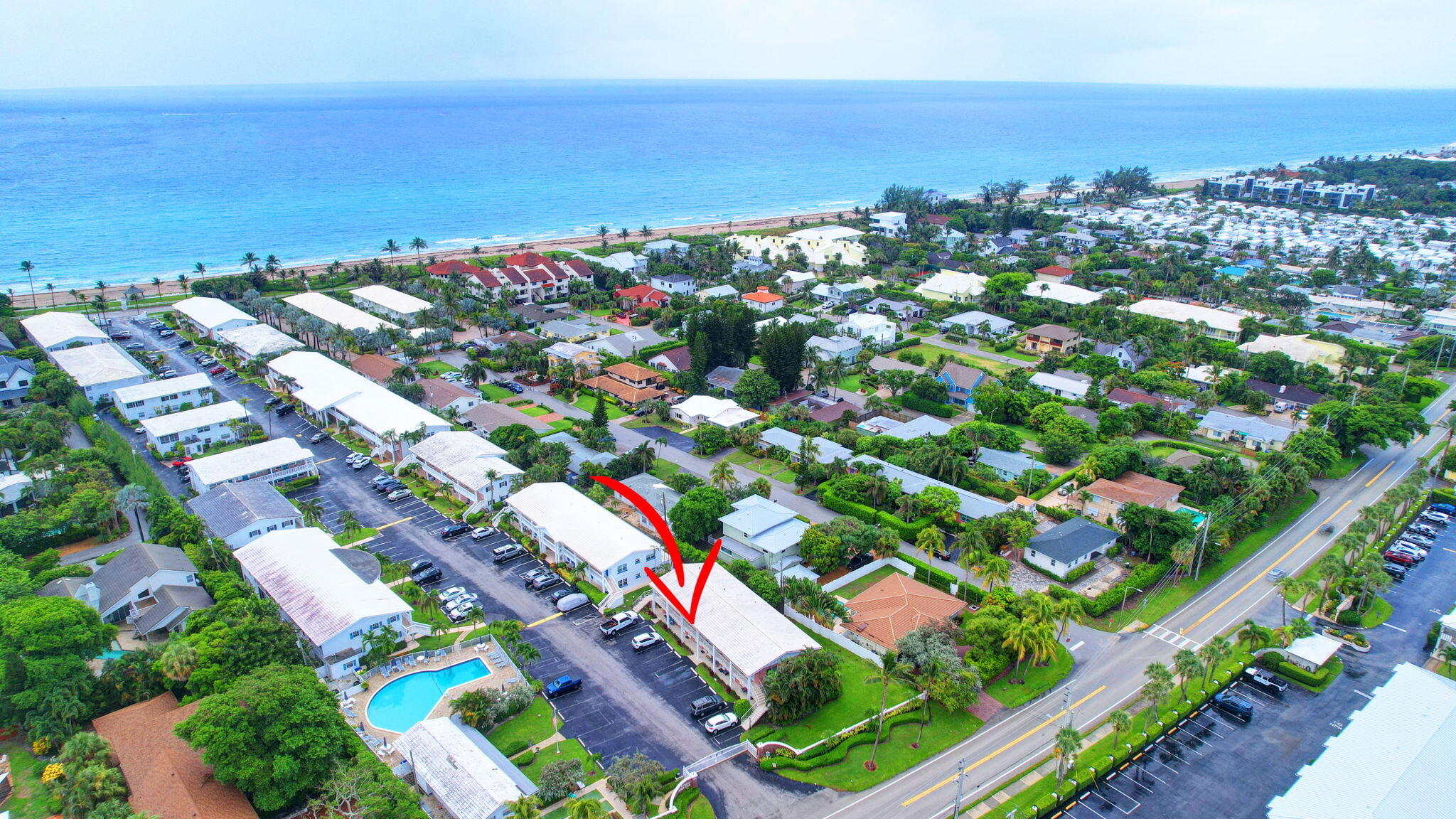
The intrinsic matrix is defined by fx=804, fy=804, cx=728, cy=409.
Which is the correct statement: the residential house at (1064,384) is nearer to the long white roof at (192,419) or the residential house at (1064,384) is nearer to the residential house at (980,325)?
the residential house at (980,325)

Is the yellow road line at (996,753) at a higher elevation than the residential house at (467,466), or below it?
below

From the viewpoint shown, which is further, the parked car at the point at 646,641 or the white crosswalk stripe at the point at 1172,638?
the white crosswalk stripe at the point at 1172,638

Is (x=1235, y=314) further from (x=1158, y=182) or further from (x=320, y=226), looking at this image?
(x=320, y=226)

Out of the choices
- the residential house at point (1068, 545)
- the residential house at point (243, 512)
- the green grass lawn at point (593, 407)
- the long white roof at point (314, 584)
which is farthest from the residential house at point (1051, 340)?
the residential house at point (243, 512)

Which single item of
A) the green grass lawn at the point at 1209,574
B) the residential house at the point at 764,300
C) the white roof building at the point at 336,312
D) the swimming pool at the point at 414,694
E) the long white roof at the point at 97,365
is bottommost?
the swimming pool at the point at 414,694

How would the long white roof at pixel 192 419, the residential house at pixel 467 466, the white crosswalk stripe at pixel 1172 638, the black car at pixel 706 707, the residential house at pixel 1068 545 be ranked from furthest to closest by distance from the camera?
the long white roof at pixel 192 419, the residential house at pixel 467 466, the residential house at pixel 1068 545, the white crosswalk stripe at pixel 1172 638, the black car at pixel 706 707

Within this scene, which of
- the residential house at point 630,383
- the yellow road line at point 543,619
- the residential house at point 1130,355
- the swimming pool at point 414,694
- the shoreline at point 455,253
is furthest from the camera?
the shoreline at point 455,253

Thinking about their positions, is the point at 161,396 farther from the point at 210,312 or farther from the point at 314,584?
the point at 314,584

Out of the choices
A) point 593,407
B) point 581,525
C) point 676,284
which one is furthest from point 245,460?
point 676,284
